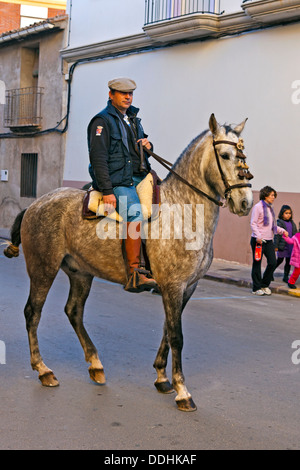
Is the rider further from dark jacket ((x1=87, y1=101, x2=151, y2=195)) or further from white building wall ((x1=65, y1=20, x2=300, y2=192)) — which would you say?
white building wall ((x1=65, y1=20, x2=300, y2=192))

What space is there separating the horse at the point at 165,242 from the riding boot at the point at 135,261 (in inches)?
3.0

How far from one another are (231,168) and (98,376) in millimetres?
1958

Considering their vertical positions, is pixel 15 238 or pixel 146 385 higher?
pixel 15 238

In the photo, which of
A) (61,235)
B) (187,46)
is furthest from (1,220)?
(61,235)

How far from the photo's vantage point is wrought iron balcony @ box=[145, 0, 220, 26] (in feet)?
47.1

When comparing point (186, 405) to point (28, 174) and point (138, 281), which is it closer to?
point (138, 281)

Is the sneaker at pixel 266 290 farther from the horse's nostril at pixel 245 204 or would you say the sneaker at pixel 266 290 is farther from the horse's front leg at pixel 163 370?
the horse's nostril at pixel 245 204

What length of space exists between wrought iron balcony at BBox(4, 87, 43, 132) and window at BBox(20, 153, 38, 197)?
3.15ft

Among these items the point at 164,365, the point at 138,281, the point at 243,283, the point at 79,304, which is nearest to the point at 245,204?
the point at 138,281

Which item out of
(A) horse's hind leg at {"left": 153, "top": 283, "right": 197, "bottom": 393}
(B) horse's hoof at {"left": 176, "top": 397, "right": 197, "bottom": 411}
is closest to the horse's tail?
(A) horse's hind leg at {"left": 153, "top": 283, "right": 197, "bottom": 393}

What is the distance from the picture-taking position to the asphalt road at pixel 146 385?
4113 millimetres

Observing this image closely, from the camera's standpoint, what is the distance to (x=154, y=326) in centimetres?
738

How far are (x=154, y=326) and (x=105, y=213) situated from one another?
2.66 metres

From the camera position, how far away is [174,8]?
49.8 feet
